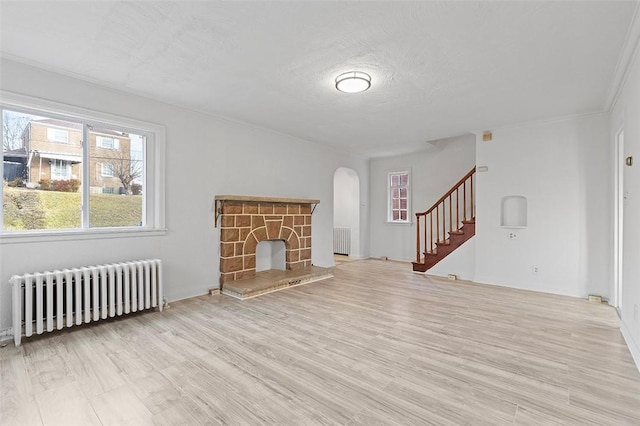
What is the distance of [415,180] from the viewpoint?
7438 mm

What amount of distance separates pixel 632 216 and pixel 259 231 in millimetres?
4481

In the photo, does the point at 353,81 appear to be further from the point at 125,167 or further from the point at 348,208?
the point at 348,208

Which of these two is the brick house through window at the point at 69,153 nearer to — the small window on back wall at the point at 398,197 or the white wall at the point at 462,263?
the white wall at the point at 462,263

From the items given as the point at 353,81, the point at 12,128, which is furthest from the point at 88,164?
the point at 353,81

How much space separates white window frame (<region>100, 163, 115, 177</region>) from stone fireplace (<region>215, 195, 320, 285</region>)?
4.33 ft

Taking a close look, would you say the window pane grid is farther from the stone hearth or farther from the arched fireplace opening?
the arched fireplace opening

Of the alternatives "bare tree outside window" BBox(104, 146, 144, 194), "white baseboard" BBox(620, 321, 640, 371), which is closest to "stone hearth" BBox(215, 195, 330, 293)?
"bare tree outside window" BBox(104, 146, 144, 194)

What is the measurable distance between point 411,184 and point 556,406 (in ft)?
19.6

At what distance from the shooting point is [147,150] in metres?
3.91

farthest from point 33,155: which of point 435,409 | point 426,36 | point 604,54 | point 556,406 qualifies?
point 604,54

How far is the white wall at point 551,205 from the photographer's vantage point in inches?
171

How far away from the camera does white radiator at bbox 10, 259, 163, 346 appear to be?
2785 mm

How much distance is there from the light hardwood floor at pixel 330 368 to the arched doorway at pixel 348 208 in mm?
4238

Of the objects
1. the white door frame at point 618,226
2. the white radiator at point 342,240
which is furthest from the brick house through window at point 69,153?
the white door frame at point 618,226
